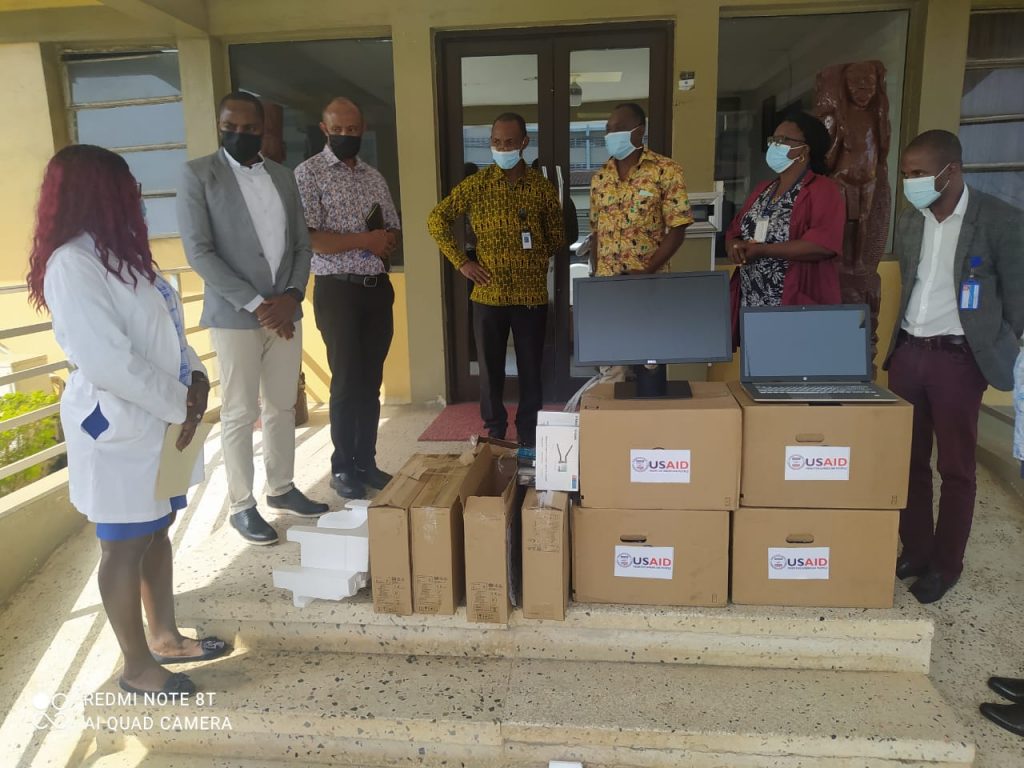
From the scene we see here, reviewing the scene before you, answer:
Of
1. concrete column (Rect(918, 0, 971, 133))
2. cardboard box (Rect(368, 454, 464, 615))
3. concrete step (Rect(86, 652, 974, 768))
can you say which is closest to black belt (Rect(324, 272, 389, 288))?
cardboard box (Rect(368, 454, 464, 615))

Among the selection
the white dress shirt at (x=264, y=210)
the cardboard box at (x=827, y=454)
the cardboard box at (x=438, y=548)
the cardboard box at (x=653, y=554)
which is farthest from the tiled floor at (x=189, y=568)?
the white dress shirt at (x=264, y=210)

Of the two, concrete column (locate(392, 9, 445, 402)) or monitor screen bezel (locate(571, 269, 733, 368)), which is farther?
concrete column (locate(392, 9, 445, 402))

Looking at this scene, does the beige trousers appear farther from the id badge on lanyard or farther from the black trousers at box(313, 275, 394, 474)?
the id badge on lanyard

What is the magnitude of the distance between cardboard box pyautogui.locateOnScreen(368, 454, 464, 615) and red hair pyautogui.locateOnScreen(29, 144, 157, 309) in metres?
0.90

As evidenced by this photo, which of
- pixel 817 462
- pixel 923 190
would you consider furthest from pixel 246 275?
pixel 923 190

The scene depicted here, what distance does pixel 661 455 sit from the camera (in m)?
2.09

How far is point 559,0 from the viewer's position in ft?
13.6

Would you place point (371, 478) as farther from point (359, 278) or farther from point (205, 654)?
point (205, 654)

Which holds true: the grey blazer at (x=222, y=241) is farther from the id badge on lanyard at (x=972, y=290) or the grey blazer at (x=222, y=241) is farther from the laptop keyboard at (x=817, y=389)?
the id badge on lanyard at (x=972, y=290)

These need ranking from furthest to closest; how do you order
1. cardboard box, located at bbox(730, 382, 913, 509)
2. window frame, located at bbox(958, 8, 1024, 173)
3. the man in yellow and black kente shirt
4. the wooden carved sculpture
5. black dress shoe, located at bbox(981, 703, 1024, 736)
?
window frame, located at bbox(958, 8, 1024, 173), the wooden carved sculpture, the man in yellow and black kente shirt, cardboard box, located at bbox(730, 382, 913, 509), black dress shoe, located at bbox(981, 703, 1024, 736)

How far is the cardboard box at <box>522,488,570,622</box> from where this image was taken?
205cm

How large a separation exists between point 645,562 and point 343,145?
1992 millimetres

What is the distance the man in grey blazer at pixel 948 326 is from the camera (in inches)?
86.3

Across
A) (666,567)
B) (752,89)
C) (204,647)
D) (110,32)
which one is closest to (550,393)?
(752,89)
